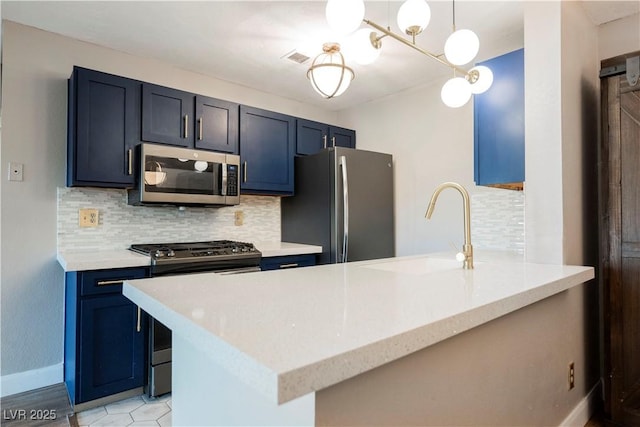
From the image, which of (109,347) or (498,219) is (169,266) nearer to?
(109,347)

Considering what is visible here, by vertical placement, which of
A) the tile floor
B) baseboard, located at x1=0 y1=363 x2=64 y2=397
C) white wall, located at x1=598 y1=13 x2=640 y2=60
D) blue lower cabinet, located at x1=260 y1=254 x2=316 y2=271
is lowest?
the tile floor

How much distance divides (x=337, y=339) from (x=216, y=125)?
8.36 ft

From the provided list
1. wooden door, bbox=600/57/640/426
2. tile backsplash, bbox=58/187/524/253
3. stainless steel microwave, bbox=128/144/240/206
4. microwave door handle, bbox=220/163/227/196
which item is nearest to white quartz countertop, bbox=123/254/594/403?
wooden door, bbox=600/57/640/426

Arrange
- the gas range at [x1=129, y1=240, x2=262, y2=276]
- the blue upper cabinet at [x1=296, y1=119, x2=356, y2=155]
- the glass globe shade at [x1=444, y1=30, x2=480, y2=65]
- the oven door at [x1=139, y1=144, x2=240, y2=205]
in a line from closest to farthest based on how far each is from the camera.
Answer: the glass globe shade at [x1=444, y1=30, x2=480, y2=65], the gas range at [x1=129, y1=240, x2=262, y2=276], the oven door at [x1=139, y1=144, x2=240, y2=205], the blue upper cabinet at [x1=296, y1=119, x2=356, y2=155]

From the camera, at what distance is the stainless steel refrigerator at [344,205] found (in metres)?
2.95

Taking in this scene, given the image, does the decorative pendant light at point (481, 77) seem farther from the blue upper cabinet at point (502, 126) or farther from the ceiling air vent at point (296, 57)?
the ceiling air vent at point (296, 57)

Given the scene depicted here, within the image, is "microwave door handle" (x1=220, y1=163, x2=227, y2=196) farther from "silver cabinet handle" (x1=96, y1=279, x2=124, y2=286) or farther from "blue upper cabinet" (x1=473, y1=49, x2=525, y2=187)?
"blue upper cabinet" (x1=473, y1=49, x2=525, y2=187)

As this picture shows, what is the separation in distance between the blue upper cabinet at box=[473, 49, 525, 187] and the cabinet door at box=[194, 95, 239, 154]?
5.96 ft

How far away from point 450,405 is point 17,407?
2441 mm

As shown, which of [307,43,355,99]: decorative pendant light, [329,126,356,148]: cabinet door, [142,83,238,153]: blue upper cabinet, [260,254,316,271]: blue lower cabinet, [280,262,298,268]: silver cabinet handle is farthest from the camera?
[329,126,356,148]: cabinet door

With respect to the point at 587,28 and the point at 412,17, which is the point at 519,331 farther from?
the point at 587,28

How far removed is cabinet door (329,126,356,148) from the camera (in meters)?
3.65

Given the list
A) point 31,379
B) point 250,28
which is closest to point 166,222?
point 31,379

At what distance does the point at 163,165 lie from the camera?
8.28ft
